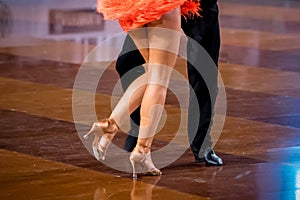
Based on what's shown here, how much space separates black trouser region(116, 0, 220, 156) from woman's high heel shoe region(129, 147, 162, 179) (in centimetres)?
38

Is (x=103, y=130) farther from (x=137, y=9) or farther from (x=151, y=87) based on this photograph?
(x=137, y=9)

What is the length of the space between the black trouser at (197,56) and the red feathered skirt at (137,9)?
0.19 m

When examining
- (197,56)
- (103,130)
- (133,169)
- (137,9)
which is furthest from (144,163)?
(137,9)

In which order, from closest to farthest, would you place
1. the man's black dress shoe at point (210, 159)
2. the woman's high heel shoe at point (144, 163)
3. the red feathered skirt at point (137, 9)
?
the red feathered skirt at point (137, 9) → the woman's high heel shoe at point (144, 163) → the man's black dress shoe at point (210, 159)

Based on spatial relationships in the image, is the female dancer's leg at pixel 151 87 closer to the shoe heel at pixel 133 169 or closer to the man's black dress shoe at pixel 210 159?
the shoe heel at pixel 133 169

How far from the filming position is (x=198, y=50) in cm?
531

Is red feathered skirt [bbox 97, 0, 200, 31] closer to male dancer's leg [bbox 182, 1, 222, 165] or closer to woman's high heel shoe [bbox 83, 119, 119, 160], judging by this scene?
male dancer's leg [bbox 182, 1, 222, 165]

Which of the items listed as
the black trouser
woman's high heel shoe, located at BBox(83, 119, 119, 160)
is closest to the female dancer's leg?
woman's high heel shoe, located at BBox(83, 119, 119, 160)

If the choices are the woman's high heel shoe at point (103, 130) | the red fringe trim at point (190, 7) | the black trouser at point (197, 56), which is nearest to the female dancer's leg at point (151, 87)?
the woman's high heel shoe at point (103, 130)

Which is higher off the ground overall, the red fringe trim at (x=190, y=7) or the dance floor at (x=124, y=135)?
the red fringe trim at (x=190, y=7)

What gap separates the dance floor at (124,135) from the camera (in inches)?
192

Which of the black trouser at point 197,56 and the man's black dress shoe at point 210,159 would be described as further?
the man's black dress shoe at point 210,159

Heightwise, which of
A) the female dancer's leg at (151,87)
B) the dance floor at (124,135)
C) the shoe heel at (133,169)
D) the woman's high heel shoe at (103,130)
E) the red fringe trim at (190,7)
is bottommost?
the dance floor at (124,135)

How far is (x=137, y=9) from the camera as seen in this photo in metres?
4.87
